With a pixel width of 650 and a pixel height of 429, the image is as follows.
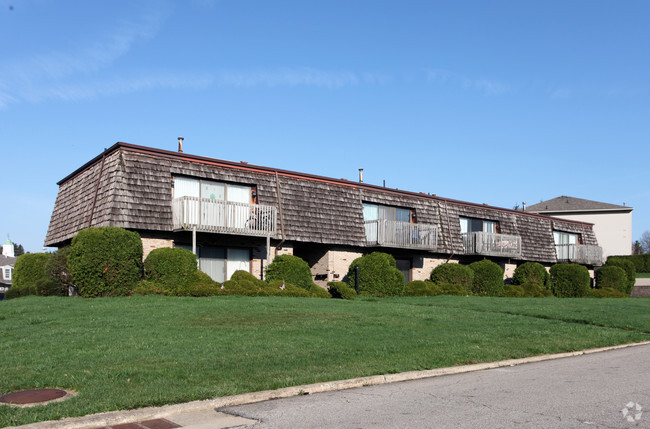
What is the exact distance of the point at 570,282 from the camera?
33.5 meters

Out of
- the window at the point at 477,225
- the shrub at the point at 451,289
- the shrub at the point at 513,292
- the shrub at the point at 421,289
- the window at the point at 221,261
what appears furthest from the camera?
the window at the point at 477,225

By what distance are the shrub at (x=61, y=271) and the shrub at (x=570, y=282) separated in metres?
26.0

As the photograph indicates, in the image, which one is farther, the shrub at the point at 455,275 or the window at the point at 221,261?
the shrub at the point at 455,275

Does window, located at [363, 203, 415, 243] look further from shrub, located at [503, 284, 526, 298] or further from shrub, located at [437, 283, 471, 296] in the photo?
shrub, located at [503, 284, 526, 298]

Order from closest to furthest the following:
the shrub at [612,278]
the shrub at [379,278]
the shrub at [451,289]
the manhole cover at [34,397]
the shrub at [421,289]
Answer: the manhole cover at [34,397]
the shrub at [379,278]
the shrub at [421,289]
the shrub at [451,289]
the shrub at [612,278]

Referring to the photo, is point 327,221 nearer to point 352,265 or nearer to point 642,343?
point 352,265

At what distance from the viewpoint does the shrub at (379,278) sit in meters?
25.6

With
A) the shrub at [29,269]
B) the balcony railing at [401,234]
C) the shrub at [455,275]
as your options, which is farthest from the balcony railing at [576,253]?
the shrub at [29,269]

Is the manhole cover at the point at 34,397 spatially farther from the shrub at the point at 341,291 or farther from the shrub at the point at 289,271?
the shrub at the point at 341,291

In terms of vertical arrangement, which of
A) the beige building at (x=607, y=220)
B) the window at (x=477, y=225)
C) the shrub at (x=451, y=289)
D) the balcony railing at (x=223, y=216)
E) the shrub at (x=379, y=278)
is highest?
the beige building at (x=607, y=220)

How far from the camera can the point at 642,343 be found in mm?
13664

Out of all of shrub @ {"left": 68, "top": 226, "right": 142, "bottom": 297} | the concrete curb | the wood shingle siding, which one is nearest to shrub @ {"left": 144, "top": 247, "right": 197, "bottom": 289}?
shrub @ {"left": 68, "top": 226, "right": 142, "bottom": 297}

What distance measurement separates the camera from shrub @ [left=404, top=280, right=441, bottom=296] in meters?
26.0

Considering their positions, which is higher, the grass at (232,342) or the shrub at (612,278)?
the shrub at (612,278)
